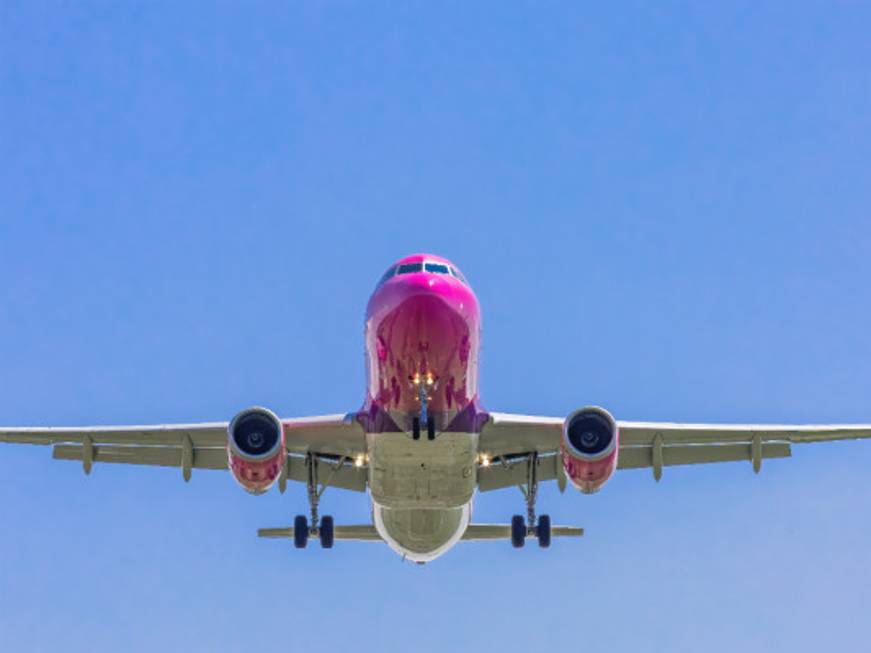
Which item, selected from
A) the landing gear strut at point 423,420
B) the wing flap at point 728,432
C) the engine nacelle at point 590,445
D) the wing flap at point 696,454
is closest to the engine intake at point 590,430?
the engine nacelle at point 590,445

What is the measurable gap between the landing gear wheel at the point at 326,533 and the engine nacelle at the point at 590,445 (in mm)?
6646

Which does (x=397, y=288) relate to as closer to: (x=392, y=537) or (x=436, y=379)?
(x=436, y=379)

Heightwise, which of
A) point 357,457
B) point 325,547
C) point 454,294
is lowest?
point 325,547

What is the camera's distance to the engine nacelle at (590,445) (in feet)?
89.6

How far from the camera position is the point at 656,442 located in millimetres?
30875

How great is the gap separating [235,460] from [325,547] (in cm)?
519

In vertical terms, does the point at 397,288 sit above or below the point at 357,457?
above

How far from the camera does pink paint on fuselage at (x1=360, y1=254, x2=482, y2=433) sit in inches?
989

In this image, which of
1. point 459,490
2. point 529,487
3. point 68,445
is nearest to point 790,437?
point 529,487

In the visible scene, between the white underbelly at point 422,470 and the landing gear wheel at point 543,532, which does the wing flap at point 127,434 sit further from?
the landing gear wheel at point 543,532

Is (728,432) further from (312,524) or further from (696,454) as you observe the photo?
(312,524)

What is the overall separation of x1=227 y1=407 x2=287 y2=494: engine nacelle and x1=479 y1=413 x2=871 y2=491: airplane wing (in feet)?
14.9

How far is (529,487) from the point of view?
31.2 meters

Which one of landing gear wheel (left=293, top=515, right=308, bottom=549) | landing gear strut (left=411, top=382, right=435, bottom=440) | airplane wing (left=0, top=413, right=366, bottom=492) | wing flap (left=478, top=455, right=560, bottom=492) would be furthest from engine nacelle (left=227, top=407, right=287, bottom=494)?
wing flap (left=478, top=455, right=560, bottom=492)
